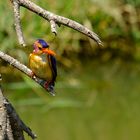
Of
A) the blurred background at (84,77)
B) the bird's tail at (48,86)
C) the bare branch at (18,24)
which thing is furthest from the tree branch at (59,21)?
the blurred background at (84,77)

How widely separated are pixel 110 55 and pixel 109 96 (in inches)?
37.4

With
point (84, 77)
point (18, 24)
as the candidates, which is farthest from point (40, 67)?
point (84, 77)

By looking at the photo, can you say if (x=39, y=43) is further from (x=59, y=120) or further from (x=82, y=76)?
(x=82, y=76)

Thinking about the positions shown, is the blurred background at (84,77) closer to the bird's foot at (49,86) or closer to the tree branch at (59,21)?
the bird's foot at (49,86)

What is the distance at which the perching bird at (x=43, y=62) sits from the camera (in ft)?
4.82

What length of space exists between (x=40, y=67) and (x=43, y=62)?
0.01 m

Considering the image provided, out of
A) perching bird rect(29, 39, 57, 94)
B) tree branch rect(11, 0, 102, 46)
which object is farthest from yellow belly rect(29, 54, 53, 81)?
tree branch rect(11, 0, 102, 46)

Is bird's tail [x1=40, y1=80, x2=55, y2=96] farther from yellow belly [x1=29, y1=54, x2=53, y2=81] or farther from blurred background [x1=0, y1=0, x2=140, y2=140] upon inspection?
blurred background [x1=0, y1=0, x2=140, y2=140]

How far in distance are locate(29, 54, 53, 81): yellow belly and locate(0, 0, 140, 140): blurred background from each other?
2739mm

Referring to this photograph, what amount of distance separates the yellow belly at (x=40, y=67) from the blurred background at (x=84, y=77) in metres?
2.74

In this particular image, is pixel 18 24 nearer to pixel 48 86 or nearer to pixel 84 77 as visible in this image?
pixel 48 86

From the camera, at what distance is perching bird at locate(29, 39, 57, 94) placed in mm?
1469

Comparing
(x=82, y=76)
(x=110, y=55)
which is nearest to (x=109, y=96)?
(x=82, y=76)

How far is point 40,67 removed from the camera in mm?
1494
